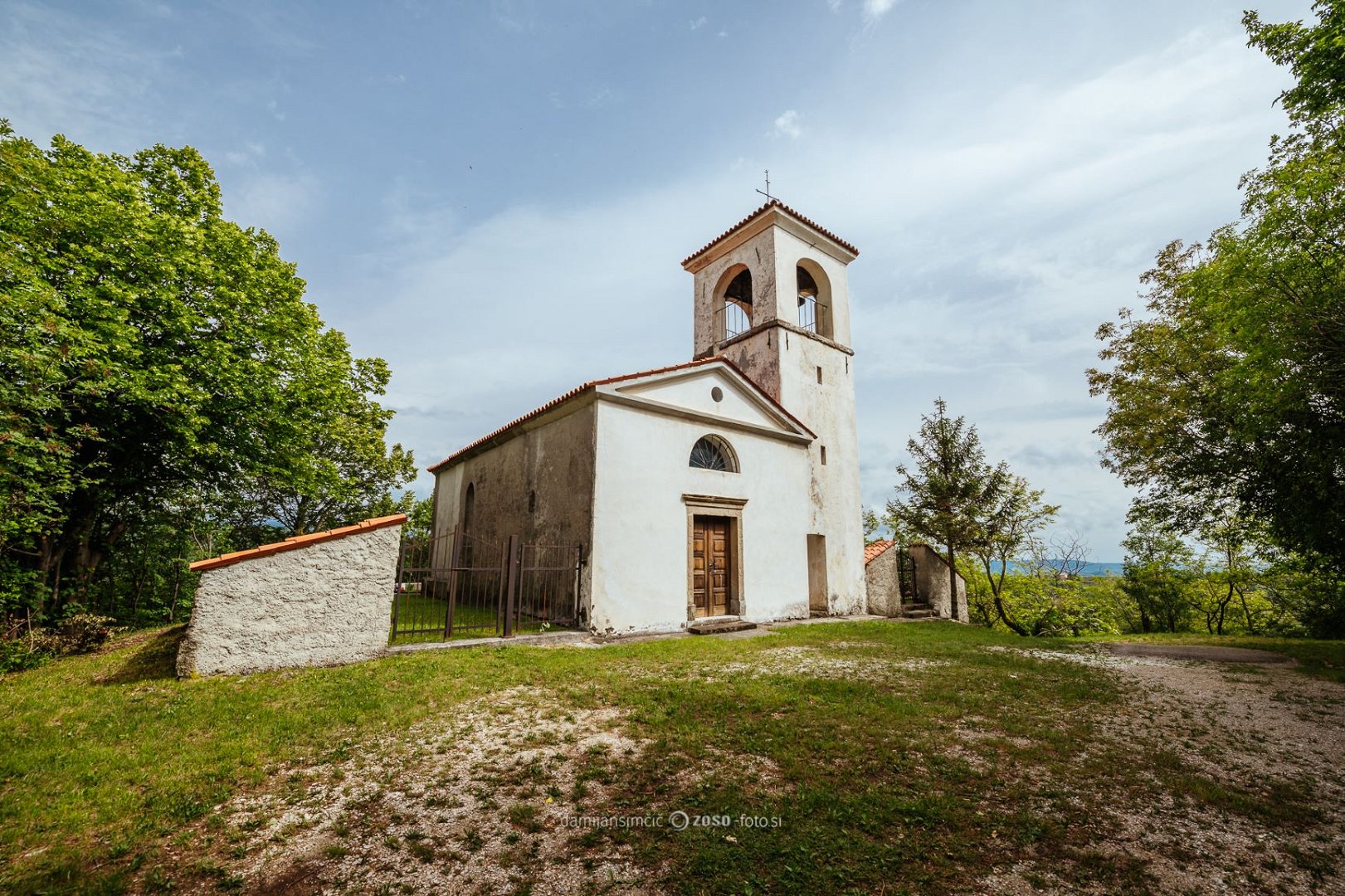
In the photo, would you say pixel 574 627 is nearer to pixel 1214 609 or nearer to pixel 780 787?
pixel 780 787

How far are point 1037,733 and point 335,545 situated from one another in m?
8.52

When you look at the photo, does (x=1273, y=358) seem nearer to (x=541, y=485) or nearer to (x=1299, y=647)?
(x=1299, y=647)

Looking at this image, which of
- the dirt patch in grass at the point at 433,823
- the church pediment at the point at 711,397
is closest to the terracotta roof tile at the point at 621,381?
the church pediment at the point at 711,397

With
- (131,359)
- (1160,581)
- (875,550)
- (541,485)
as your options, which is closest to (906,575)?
(875,550)

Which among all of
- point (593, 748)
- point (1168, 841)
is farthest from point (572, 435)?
point (1168, 841)

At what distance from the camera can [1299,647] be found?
33.0 ft

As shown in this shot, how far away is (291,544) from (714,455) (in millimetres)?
8583

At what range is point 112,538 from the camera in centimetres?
956

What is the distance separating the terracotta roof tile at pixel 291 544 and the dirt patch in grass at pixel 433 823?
3349 millimetres

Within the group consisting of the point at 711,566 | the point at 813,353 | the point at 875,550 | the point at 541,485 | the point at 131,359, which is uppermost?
the point at 813,353

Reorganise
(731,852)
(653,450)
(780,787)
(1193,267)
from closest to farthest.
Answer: (731,852) → (780,787) → (653,450) → (1193,267)

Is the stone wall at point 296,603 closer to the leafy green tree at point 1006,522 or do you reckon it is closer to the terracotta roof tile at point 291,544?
the terracotta roof tile at point 291,544

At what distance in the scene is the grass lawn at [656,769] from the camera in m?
2.88

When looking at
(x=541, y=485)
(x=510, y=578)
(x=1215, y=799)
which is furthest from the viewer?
(x=541, y=485)
